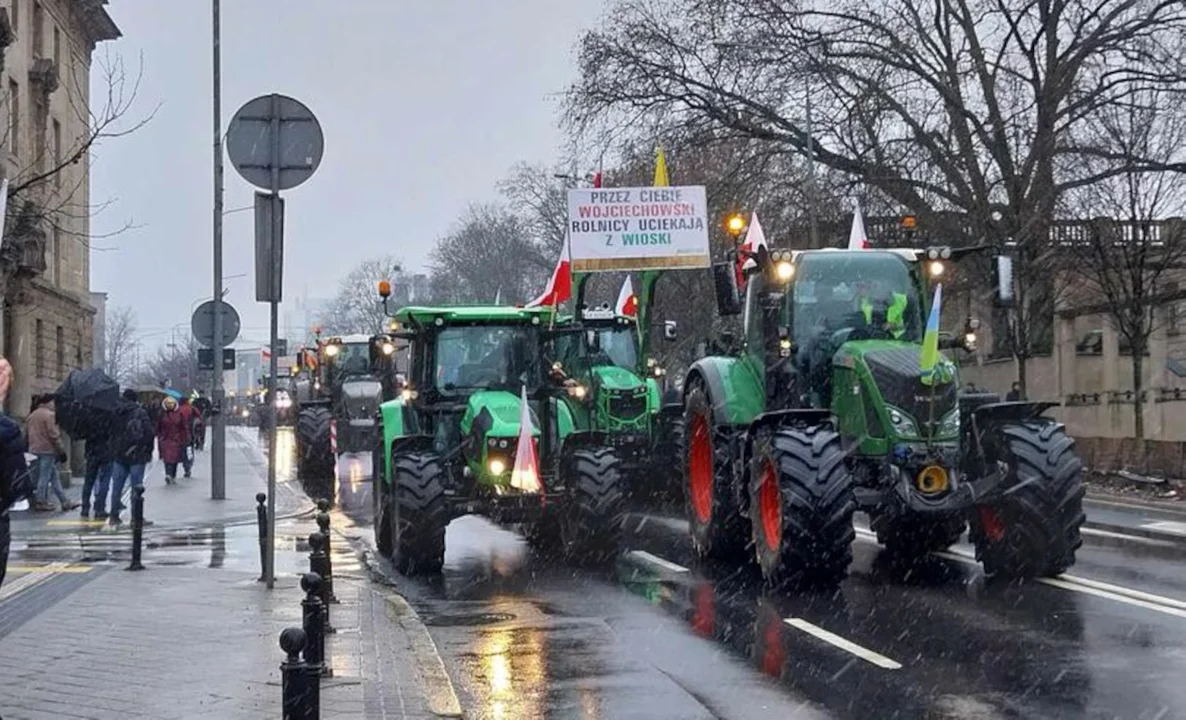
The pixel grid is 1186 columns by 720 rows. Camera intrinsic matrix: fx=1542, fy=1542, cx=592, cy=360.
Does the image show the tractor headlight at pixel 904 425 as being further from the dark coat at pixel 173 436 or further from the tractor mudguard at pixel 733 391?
the dark coat at pixel 173 436

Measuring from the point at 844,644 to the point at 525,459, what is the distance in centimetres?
488

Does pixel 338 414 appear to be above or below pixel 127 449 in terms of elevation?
above

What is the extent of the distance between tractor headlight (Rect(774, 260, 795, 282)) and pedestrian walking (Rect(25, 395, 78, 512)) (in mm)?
12292

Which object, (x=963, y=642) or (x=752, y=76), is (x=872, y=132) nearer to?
(x=752, y=76)

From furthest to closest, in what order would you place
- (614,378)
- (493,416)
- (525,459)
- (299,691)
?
1. (614,378)
2. (493,416)
3. (525,459)
4. (299,691)

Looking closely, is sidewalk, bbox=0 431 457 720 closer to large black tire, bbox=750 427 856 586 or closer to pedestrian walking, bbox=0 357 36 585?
pedestrian walking, bbox=0 357 36 585

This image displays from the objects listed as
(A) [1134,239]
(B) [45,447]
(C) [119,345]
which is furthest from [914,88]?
(C) [119,345]

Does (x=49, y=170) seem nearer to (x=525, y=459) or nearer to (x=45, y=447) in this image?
(x=45, y=447)

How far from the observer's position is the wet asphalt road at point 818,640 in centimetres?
831

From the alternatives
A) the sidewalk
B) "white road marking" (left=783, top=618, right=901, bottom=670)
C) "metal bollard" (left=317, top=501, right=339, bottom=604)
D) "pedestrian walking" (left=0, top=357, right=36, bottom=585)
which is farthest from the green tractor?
"pedestrian walking" (left=0, top=357, right=36, bottom=585)

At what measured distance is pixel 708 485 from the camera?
607 inches

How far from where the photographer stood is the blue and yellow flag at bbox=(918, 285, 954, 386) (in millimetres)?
11883

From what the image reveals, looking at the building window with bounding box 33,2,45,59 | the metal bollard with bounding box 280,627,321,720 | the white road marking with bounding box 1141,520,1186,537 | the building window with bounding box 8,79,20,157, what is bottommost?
the white road marking with bounding box 1141,520,1186,537

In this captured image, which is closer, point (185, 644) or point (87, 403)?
point (185, 644)
